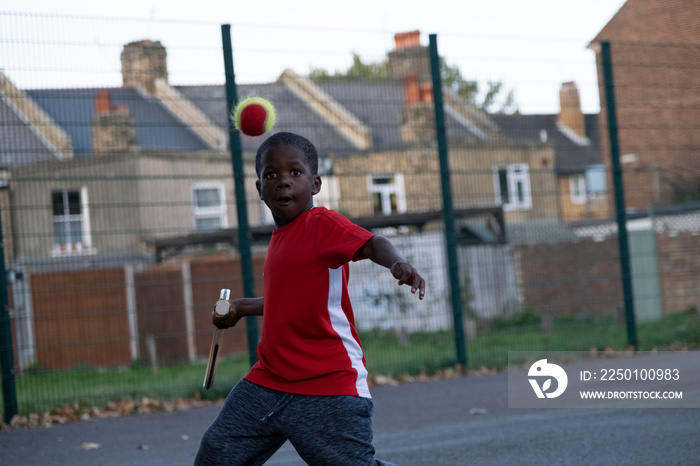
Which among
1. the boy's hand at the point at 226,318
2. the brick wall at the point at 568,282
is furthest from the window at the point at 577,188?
the boy's hand at the point at 226,318

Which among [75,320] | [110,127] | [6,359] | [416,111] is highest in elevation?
[416,111]

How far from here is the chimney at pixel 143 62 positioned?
7.66m

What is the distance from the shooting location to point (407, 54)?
11.3 m

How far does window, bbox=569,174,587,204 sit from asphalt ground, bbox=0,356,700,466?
279cm

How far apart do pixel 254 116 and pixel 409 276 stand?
48.9 inches

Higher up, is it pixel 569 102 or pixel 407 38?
pixel 407 38

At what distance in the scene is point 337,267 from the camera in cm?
320

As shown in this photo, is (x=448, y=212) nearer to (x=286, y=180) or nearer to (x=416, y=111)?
(x=416, y=111)

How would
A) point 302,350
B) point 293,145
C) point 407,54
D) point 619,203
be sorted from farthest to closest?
point 407,54
point 619,203
point 293,145
point 302,350

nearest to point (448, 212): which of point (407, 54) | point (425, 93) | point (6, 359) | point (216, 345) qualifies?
point (425, 93)

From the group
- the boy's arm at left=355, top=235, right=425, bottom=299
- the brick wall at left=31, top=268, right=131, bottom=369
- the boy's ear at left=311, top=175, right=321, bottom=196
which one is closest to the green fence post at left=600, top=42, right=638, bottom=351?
the brick wall at left=31, top=268, right=131, bottom=369

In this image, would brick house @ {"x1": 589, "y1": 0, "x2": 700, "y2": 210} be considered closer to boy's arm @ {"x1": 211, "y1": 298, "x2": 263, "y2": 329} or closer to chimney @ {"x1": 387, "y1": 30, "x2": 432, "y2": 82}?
chimney @ {"x1": 387, "y1": 30, "x2": 432, "y2": 82}

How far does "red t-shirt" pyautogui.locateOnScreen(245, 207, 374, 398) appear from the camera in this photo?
3166 mm

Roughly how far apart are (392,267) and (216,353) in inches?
40.1
